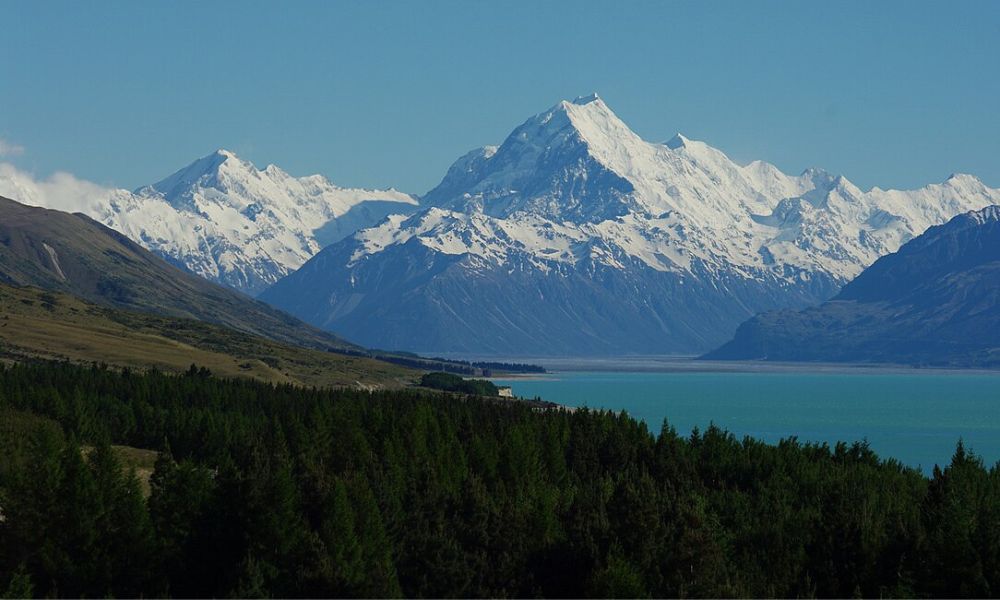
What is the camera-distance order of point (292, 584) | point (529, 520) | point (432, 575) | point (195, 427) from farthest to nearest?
point (195, 427) < point (529, 520) < point (432, 575) < point (292, 584)

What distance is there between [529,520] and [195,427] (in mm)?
73002

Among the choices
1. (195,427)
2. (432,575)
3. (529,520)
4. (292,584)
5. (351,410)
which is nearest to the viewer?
(292,584)

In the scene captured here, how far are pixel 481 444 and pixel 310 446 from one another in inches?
656

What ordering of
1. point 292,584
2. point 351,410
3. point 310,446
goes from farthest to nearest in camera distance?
point 351,410 < point 310,446 < point 292,584

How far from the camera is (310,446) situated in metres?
155

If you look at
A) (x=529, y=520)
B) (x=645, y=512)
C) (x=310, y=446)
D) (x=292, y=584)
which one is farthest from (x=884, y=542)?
(x=310, y=446)

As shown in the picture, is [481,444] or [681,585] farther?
[481,444]

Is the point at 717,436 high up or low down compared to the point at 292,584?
up

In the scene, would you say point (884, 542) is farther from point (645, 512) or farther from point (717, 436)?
point (717, 436)

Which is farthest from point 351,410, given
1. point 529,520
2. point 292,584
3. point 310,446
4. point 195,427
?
point 292,584

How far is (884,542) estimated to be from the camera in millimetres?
105312

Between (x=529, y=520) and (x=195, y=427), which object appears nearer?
(x=529, y=520)

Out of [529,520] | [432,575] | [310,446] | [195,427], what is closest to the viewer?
[432,575]

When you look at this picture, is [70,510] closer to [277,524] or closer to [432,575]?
[277,524]
